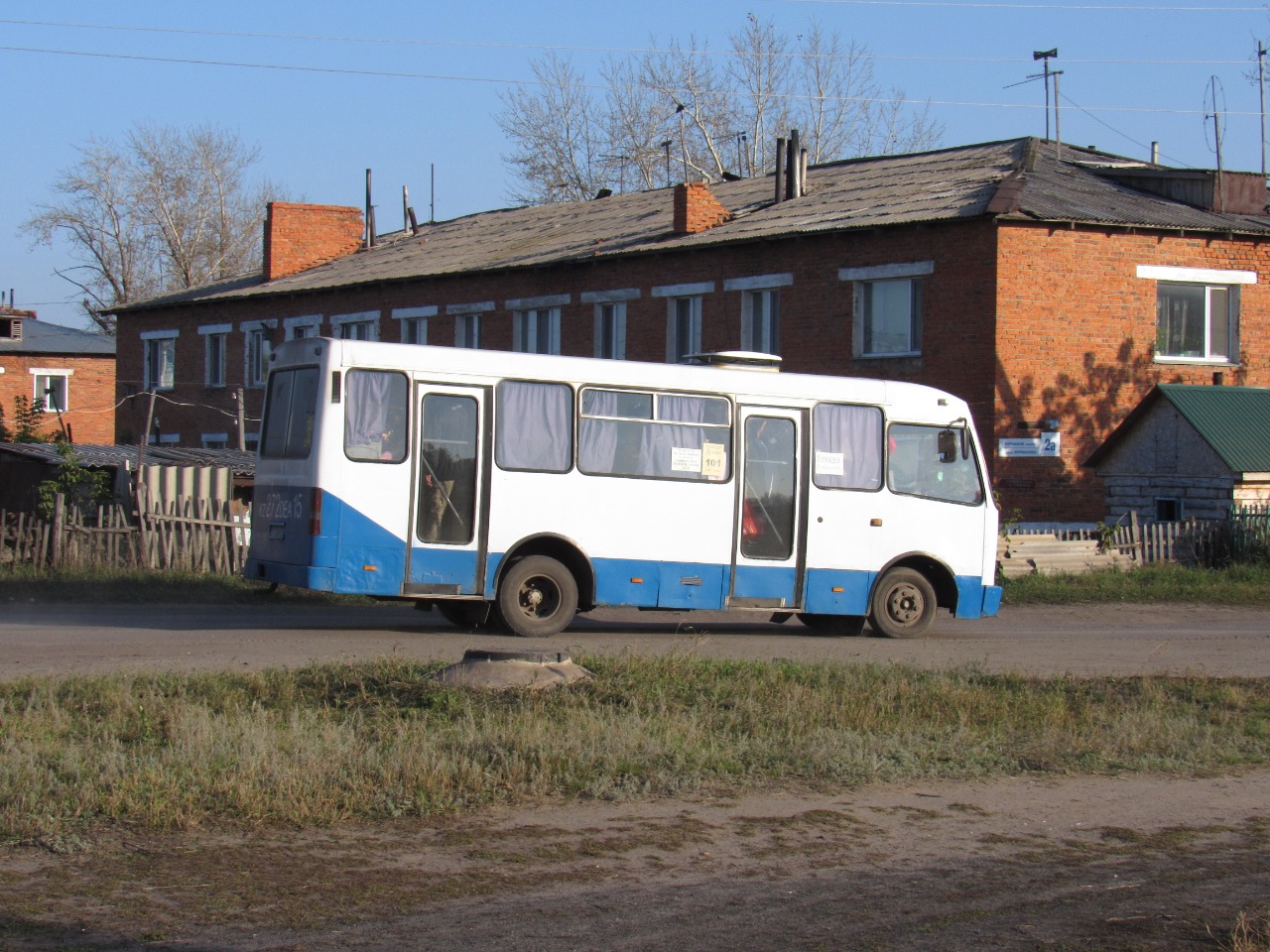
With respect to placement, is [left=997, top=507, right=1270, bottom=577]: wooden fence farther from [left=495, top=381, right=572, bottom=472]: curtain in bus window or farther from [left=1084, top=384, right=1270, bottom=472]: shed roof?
[left=495, top=381, right=572, bottom=472]: curtain in bus window

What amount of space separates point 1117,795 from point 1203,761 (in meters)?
1.17

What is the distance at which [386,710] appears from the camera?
946cm

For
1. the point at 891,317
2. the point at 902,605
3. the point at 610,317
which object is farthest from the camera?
the point at 610,317

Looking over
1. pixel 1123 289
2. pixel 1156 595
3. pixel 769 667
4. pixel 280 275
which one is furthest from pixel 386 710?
pixel 280 275

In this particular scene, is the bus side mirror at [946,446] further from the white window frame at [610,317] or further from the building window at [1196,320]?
the white window frame at [610,317]

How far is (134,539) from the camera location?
21000mm

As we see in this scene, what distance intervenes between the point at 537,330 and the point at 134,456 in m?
10.1

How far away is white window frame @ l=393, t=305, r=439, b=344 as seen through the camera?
3635cm

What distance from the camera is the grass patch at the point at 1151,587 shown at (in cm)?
2170

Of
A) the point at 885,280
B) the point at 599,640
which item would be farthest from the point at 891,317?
the point at 599,640

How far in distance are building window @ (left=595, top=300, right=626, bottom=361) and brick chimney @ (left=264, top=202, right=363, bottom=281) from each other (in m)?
14.5

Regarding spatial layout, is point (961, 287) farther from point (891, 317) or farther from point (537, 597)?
point (537, 597)

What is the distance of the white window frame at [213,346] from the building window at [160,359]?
1670 millimetres


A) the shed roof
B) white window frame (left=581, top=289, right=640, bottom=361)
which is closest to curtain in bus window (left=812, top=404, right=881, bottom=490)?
the shed roof
